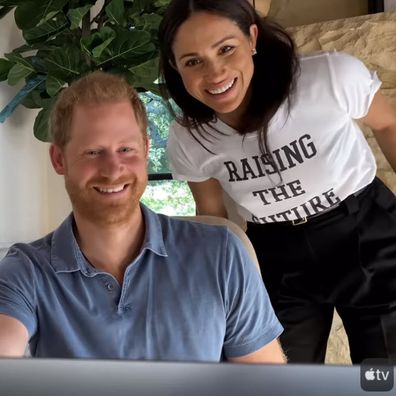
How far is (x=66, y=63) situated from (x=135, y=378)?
1191 mm

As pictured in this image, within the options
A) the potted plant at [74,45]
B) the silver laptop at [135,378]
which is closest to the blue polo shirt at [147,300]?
the silver laptop at [135,378]

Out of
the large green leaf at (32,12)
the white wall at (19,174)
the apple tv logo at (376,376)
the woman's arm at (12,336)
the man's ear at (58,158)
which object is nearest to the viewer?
the apple tv logo at (376,376)

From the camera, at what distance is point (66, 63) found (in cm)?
137

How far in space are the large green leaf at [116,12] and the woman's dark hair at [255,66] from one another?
1.99 feet

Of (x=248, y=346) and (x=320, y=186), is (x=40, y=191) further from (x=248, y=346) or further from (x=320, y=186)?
(x=248, y=346)

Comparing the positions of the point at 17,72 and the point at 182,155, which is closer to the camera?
the point at 182,155

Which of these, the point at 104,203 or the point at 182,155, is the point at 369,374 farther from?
the point at 182,155

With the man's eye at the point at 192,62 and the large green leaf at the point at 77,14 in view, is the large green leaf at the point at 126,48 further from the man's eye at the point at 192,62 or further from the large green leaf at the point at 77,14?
the man's eye at the point at 192,62

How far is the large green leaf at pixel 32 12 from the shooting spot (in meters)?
1.44

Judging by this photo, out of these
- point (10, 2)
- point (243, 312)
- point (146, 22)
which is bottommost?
point (243, 312)

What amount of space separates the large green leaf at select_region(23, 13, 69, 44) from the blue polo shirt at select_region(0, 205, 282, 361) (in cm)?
94

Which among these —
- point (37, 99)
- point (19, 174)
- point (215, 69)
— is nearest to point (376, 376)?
point (215, 69)

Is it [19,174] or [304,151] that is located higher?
[19,174]

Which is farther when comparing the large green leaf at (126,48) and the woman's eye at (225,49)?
the large green leaf at (126,48)
